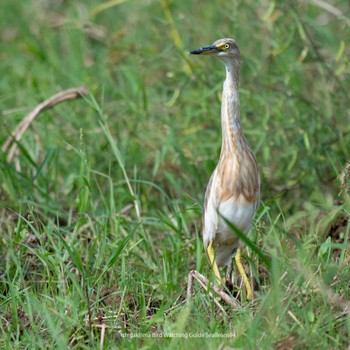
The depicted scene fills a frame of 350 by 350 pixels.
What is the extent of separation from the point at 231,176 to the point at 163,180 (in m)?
1.69

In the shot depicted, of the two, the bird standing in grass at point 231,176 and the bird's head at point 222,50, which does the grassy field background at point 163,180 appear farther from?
the bird's head at point 222,50

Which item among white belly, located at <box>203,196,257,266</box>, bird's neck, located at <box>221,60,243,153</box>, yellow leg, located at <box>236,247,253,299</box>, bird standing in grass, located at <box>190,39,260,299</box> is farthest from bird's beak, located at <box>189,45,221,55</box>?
yellow leg, located at <box>236,247,253,299</box>

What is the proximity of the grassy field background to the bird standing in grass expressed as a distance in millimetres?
97

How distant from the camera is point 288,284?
3.56 meters

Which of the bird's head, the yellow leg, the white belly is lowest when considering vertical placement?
the yellow leg

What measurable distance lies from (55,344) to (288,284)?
1000mm

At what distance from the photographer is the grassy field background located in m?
3.42

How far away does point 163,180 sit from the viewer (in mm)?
5512

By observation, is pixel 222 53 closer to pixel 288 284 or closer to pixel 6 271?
pixel 288 284

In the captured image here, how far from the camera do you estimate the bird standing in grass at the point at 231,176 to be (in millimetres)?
3836

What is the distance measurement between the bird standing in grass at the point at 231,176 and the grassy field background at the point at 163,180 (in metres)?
0.10

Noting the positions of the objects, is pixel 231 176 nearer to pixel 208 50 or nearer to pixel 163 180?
pixel 208 50

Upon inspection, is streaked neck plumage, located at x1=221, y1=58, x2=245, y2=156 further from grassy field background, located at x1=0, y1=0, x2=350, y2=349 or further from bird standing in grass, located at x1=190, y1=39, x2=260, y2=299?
grassy field background, located at x1=0, y1=0, x2=350, y2=349

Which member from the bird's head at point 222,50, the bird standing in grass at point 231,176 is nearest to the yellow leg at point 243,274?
the bird standing in grass at point 231,176
